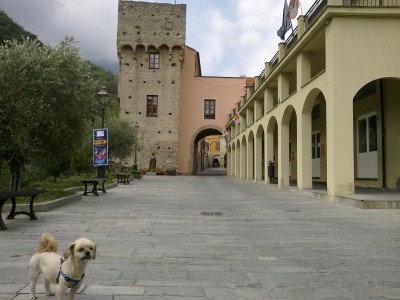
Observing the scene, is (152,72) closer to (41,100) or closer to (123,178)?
(123,178)

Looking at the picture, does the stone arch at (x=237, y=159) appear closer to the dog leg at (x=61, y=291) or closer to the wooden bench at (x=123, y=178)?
the wooden bench at (x=123, y=178)

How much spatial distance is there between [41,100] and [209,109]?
35.6 m

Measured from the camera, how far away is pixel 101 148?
17828 millimetres

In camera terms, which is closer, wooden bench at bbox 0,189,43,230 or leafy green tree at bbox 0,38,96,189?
wooden bench at bbox 0,189,43,230

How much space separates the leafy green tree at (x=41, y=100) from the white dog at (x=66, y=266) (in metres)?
7.10

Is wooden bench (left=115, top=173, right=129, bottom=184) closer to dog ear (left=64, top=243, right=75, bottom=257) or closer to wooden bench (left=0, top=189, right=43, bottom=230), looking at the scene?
wooden bench (left=0, top=189, right=43, bottom=230)

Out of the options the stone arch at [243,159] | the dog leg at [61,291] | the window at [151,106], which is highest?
the window at [151,106]

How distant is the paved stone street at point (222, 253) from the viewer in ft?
12.6

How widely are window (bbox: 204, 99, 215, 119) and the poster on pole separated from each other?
28.1 metres

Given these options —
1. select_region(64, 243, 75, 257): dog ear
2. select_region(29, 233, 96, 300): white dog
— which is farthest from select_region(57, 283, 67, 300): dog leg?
select_region(64, 243, 75, 257): dog ear

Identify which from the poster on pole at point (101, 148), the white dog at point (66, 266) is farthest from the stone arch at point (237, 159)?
the white dog at point (66, 266)

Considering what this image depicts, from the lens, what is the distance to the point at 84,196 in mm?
14211

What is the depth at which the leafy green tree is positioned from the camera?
32.8ft

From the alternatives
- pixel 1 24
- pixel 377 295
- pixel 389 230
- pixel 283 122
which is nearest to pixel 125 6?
pixel 1 24
